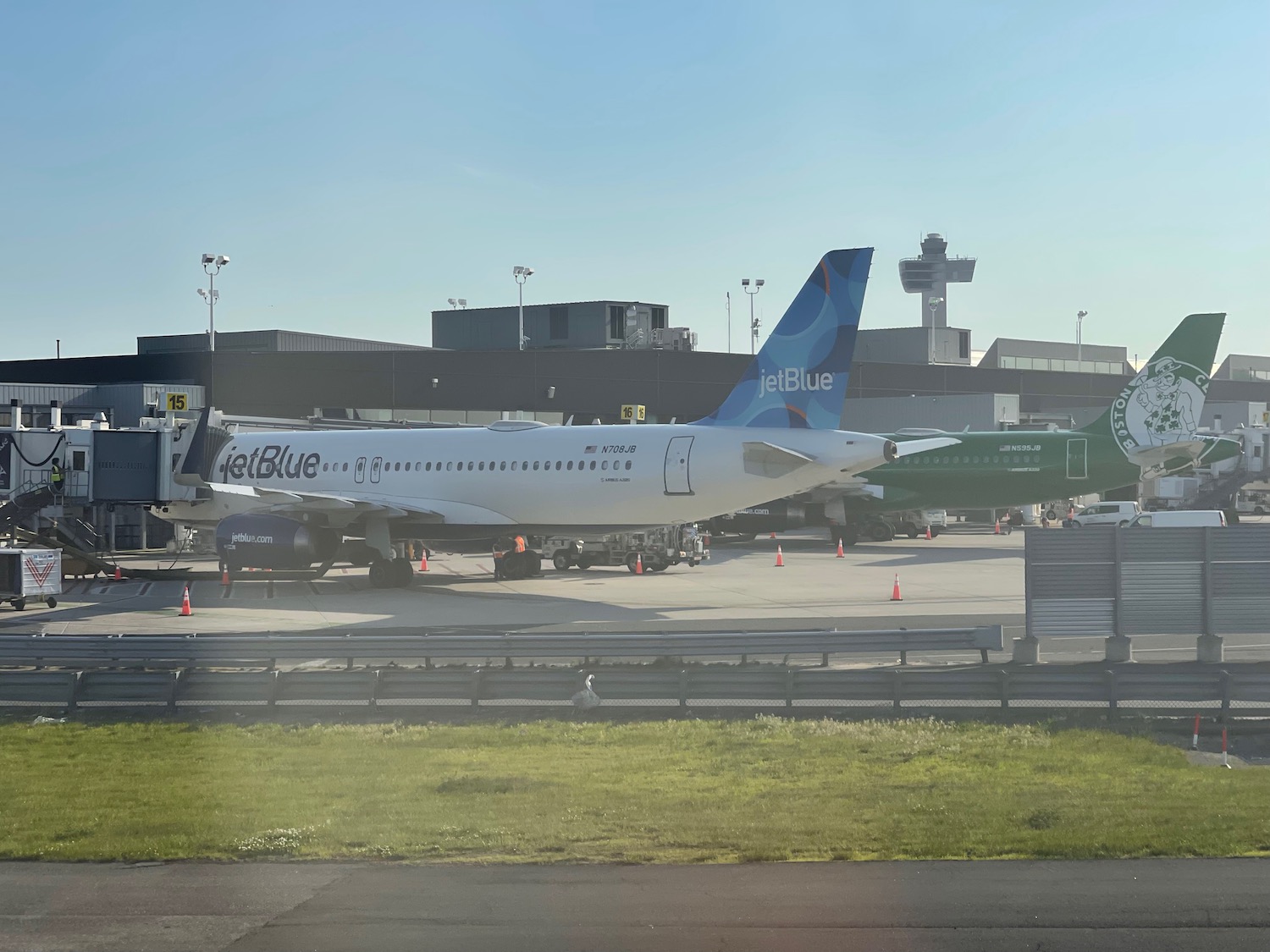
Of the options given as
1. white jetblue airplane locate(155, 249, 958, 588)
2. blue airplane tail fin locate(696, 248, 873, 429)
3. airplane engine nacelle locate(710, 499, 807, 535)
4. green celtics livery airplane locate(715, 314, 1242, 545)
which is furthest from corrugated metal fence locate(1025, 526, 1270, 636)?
airplane engine nacelle locate(710, 499, 807, 535)

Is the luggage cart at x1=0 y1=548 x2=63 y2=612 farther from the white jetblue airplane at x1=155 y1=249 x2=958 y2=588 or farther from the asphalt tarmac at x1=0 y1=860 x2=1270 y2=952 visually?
the asphalt tarmac at x1=0 y1=860 x2=1270 y2=952

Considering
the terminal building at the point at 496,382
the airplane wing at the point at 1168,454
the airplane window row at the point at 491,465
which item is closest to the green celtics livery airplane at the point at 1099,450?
the airplane wing at the point at 1168,454

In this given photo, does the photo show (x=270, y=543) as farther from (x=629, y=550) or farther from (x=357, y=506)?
(x=629, y=550)

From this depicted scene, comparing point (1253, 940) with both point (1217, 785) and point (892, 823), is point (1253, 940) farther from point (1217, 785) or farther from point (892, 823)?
point (1217, 785)

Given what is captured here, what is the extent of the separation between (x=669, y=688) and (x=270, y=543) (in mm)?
18261

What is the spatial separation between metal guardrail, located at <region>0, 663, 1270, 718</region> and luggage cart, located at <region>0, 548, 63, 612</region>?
40.6 ft

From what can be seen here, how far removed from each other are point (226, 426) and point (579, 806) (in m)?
34.0

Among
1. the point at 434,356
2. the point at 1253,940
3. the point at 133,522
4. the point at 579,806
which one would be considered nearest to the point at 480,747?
the point at 579,806

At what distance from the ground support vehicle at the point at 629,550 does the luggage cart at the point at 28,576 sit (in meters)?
15.6

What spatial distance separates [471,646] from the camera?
62.5 feet

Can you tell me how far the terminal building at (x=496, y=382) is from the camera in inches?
2325

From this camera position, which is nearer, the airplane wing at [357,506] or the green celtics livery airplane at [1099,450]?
the airplane wing at [357,506]

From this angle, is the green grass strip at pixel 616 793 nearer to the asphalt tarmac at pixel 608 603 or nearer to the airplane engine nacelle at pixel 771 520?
the asphalt tarmac at pixel 608 603

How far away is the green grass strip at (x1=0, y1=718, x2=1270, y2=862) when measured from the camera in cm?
1109
